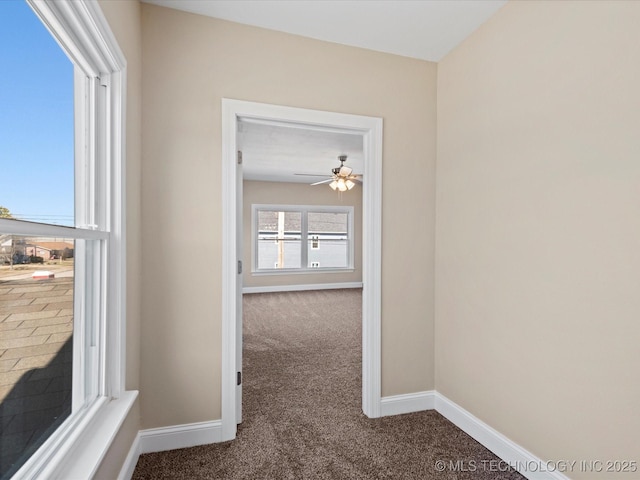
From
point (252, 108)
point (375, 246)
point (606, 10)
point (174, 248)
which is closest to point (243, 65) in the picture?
point (252, 108)

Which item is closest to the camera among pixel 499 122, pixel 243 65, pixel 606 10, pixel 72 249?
pixel 72 249

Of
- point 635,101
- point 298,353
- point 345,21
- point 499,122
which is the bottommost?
point 298,353

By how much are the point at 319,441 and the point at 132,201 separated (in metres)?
1.77

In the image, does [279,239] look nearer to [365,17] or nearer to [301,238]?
[301,238]

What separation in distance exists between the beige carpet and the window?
162 inches

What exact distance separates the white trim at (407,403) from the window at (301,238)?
17.0 ft

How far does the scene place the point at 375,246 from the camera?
7.38 feet

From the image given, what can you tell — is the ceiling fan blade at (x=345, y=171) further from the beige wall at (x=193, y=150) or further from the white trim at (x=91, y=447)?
the white trim at (x=91, y=447)

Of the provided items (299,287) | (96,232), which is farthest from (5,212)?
(299,287)

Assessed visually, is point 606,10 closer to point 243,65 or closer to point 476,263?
point 476,263

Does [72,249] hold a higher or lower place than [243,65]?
lower

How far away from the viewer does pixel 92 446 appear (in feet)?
3.81

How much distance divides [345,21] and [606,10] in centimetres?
128

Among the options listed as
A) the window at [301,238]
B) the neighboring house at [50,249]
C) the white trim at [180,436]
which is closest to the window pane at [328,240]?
the window at [301,238]
